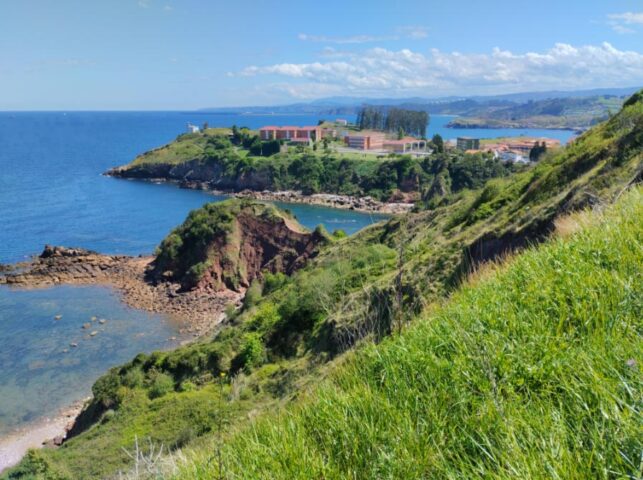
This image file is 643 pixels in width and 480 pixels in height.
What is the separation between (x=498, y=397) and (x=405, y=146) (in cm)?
12931

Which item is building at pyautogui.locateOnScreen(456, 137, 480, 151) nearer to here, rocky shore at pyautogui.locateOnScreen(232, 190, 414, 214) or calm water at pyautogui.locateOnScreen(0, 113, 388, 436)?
rocky shore at pyautogui.locateOnScreen(232, 190, 414, 214)

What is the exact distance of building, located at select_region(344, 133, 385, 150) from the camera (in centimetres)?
13089

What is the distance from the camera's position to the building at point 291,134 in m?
135

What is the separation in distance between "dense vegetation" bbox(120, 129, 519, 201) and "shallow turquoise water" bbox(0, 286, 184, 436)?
5648 centimetres

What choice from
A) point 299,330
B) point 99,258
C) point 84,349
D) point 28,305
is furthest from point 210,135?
point 299,330

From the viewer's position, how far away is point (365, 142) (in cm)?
13075

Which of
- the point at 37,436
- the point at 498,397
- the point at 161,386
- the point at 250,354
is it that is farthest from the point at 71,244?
the point at 498,397

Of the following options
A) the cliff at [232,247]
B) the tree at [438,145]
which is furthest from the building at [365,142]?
the cliff at [232,247]

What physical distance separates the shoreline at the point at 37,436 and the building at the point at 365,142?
111123 mm

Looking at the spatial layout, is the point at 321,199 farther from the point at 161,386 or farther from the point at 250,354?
the point at 250,354

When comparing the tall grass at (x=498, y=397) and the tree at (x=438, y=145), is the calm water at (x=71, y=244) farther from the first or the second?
the tree at (x=438, y=145)

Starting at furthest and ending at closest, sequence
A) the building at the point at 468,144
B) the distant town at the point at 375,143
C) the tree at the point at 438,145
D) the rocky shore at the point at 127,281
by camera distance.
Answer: the building at the point at 468,144 < the distant town at the point at 375,143 < the tree at the point at 438,145 < the rocky shore at the point at 127,281

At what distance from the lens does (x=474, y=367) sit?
3.62 meters

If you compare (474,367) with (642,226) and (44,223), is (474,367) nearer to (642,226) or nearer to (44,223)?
(642,226)
